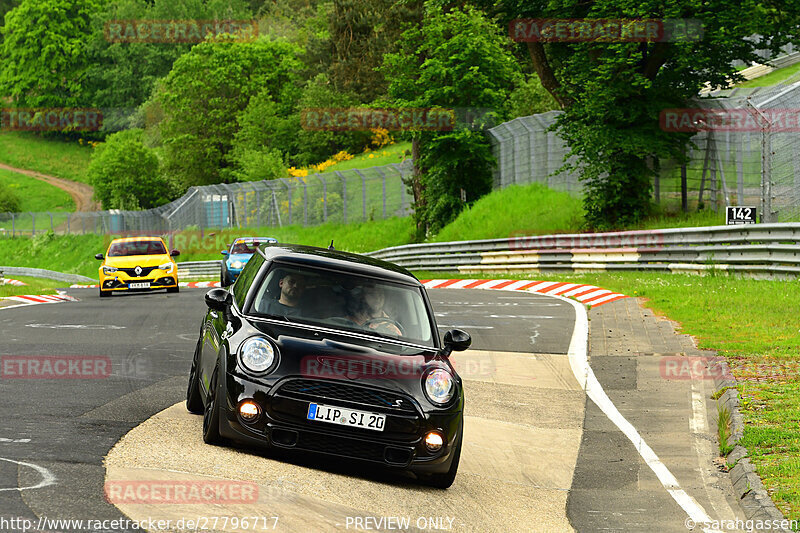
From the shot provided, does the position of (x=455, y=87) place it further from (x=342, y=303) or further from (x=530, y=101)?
(x=342, y=303)

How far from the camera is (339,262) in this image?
873 cm

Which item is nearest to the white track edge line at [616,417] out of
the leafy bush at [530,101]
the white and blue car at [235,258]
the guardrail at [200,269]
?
the white and blue car at [235,258]

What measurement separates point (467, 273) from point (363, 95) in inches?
2167

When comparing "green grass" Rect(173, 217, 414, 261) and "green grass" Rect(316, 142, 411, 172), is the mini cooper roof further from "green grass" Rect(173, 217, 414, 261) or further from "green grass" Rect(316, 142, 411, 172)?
"green grass" Rect(316, 142, 411, 172)

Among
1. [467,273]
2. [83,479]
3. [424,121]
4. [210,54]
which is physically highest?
[210,54]

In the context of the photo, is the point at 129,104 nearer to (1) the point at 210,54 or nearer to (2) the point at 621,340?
(1) the point at 210,54

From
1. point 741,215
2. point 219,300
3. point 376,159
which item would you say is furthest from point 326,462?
point 376,159

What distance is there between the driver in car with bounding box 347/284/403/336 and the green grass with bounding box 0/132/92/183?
12428cm

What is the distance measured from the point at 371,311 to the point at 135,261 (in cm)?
2084

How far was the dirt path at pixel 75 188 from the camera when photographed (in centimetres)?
11306

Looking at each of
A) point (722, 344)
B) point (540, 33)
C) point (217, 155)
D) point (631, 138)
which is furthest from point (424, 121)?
point (217, 155)

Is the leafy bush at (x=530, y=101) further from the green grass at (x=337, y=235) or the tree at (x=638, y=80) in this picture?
the tree at (x=638, y=80)

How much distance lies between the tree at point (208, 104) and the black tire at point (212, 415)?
3303 inches

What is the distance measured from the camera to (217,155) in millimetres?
92812
